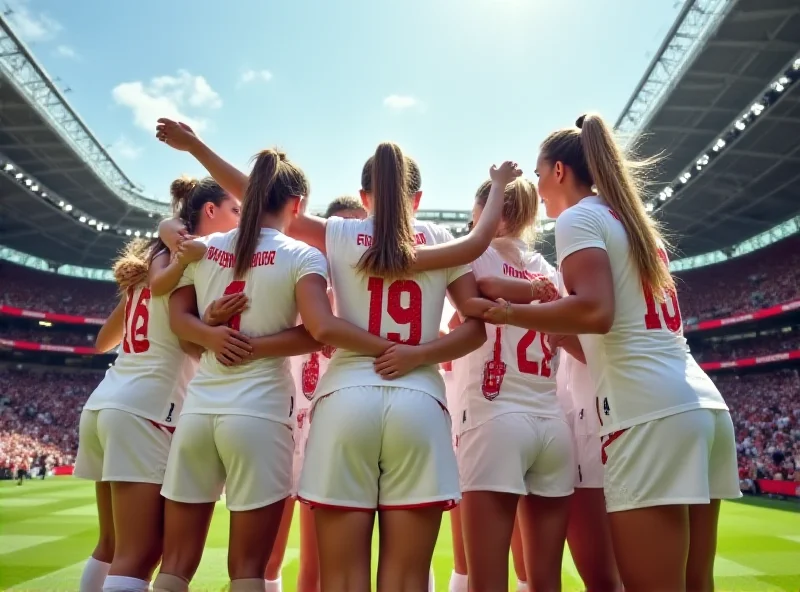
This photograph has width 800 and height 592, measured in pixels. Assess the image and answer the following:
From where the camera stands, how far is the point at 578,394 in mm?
3447

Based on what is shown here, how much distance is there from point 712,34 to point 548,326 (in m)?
21.6

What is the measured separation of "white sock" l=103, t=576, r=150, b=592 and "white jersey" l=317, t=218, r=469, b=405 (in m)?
1.36

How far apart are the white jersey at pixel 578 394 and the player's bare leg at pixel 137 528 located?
91.3 inches

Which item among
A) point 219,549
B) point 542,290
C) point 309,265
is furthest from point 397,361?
point 219,549

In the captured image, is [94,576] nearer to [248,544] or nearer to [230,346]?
[248,544]

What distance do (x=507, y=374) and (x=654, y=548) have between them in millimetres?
1075

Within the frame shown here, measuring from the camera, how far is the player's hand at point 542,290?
3.07 meters

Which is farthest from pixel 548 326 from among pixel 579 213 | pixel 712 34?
pixel 712 34

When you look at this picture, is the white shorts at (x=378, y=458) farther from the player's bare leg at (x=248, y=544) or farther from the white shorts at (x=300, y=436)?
the white shorts at (x=300, y=436)

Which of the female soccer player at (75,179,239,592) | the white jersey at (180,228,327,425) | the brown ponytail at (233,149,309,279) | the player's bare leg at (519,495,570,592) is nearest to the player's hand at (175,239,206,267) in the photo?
the female soccer player at (75,179,239,592)

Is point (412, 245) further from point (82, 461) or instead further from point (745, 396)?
point (745, 396)

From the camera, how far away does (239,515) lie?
8.07 ft

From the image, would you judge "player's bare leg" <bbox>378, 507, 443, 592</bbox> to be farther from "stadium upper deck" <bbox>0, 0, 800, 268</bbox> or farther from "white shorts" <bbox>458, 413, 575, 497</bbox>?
"stadium upper deck" <bbox>0, 0, 800, 268</bbox>

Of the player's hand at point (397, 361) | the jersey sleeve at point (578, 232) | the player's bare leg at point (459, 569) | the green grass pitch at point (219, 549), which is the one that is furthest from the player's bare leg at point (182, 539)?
the green grass pitch at point (219, 549)
